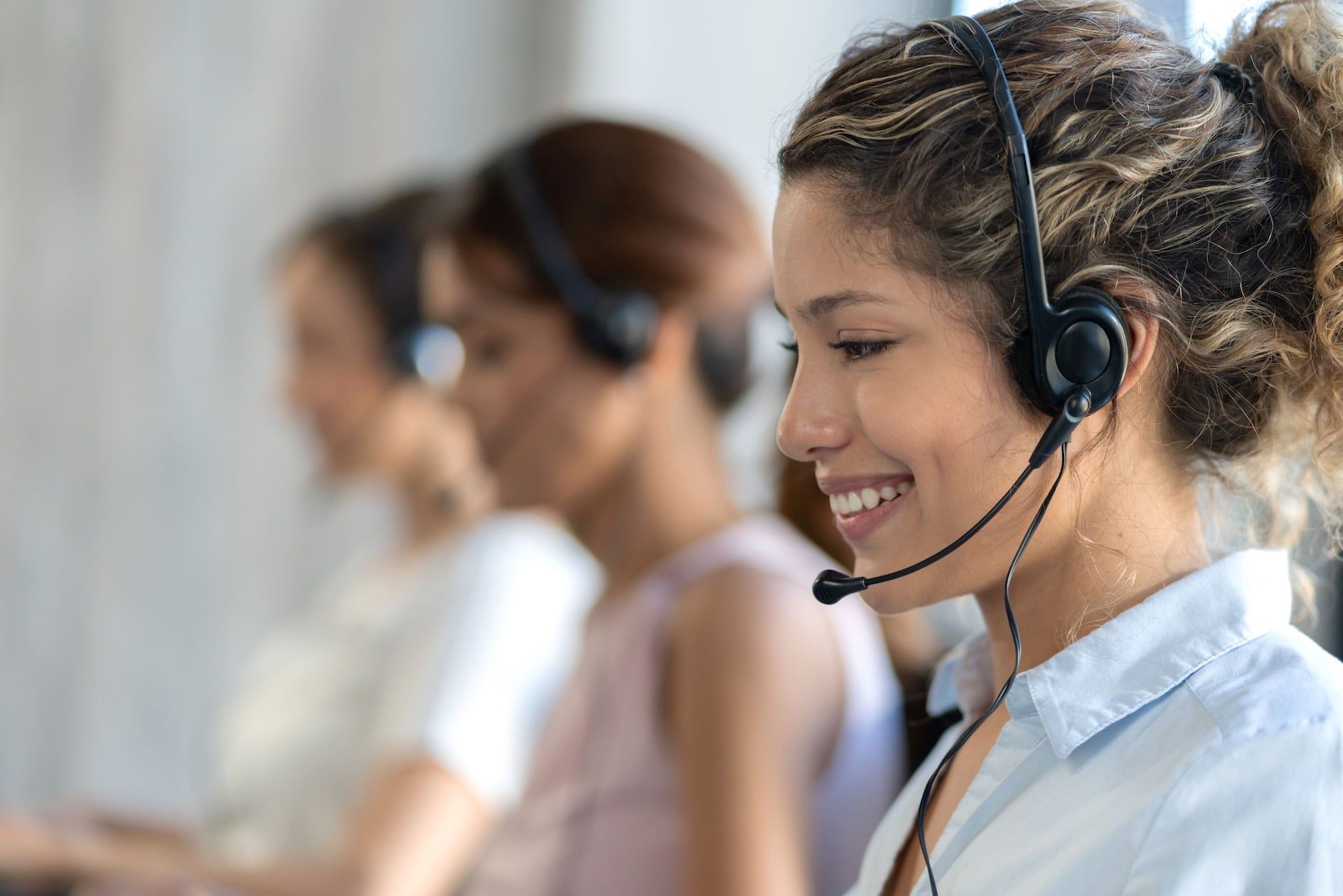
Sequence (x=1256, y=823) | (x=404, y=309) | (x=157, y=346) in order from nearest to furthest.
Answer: (x=1256, y=823) → (x=404, y=309) → (x=157, y=346)

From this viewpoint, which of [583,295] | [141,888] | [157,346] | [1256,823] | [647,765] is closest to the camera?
[1256,823]

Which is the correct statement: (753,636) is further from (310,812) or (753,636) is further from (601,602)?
(310,812)

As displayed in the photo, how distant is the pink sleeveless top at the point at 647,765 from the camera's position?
3.50 feet

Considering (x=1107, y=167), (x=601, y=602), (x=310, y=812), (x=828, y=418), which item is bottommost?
(x=310, y=812)

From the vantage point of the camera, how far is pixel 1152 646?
619 millimetres

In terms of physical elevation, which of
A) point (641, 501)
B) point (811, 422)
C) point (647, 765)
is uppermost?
point (811, 422)

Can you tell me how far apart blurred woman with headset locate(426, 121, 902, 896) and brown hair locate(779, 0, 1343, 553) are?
473 millimetres

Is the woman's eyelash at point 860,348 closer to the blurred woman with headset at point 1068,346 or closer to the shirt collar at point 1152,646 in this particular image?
the blurred woman with headset at point 1068,346

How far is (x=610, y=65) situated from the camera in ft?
7.25

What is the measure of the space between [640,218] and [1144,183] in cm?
67

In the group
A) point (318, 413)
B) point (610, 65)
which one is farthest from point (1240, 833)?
point (610, 65)

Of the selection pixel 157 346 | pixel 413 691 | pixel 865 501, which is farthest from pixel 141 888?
pixel 157 346

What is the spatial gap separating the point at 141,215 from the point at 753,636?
209 centimetres

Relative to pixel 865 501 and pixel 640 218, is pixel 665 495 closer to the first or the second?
pixel 640 218
